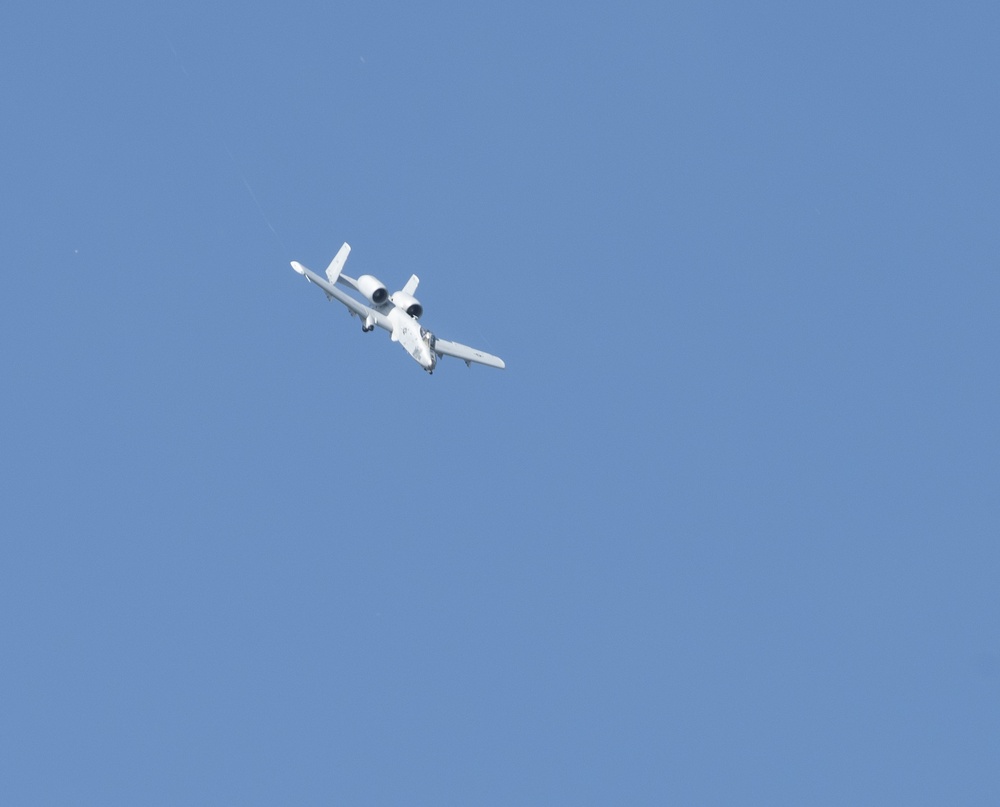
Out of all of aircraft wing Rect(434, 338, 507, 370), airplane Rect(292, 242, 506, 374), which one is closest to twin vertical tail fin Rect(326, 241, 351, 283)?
airplane Rect(292, 242, 506, 374)

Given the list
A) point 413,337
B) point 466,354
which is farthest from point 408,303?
point 466,354

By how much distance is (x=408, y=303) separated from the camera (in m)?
80.5

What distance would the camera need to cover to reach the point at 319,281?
82188mm

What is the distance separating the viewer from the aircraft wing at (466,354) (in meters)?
81.9

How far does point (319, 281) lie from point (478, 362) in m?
7.39

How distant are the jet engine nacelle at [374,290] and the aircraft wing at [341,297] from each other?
912mm

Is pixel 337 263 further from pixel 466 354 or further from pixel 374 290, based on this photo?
pixel 466 354

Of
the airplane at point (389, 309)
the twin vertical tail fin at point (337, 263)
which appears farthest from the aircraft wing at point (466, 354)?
the twin vertical tail fin at point (337, 263)

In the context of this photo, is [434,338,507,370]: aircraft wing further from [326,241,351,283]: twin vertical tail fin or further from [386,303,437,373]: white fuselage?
[326,241,351,283]: twin vertical tail fin

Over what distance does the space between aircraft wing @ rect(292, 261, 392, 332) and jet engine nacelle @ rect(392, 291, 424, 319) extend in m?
1.20

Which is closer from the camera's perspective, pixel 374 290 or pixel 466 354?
pixel 374 290

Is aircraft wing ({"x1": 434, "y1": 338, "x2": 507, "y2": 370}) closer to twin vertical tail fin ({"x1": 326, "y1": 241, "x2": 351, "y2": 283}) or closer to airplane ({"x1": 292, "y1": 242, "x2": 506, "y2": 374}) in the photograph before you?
airplane ({"x1": 292, "y1": 242, "x2": 506, "y2": 374})

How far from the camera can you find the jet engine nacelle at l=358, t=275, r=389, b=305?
8069cm

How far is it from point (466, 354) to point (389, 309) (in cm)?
408
